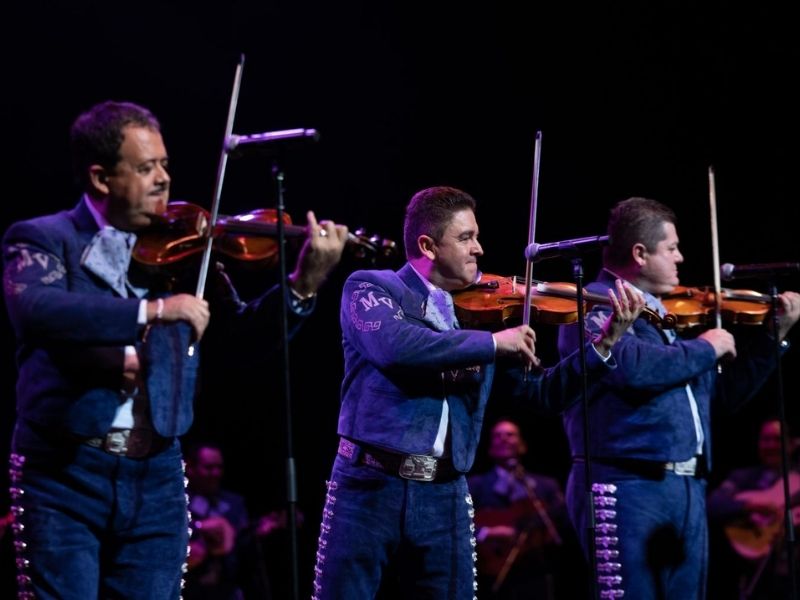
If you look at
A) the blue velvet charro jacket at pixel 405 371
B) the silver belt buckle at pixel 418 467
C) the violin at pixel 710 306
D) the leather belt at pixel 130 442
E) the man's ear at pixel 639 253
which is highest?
the man's ear at pixel 639 253

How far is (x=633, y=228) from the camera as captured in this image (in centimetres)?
420

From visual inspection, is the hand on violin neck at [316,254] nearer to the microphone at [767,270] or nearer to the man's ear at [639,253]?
the man's ear at [639,253]

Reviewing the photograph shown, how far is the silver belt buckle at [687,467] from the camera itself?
380cm

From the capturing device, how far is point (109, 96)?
528 cm

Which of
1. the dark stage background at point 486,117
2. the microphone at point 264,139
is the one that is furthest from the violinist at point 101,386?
the dark stage background at point 486,117

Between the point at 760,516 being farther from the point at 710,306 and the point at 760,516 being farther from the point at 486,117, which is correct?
the point at 486,117

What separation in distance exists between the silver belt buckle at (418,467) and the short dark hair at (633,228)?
1.38 meters

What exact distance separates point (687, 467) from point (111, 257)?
7.30 ft

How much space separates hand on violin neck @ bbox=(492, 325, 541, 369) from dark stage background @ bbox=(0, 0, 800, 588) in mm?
2778

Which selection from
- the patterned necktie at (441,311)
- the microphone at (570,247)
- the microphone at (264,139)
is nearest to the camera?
the microphone at (264,139)

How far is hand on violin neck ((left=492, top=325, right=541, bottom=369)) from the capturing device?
3.17 metres

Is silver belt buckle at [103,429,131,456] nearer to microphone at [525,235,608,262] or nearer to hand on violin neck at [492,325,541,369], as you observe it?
hand on violin neck at [492,325,541,369]

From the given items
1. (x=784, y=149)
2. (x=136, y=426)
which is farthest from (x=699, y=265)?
(x=136, y=426)

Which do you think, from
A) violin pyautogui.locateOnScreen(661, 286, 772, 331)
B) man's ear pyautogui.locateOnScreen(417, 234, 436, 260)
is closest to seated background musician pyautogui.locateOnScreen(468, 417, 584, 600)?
violin pyautogui.locateOnScreen(661, 286, 772, 331)
